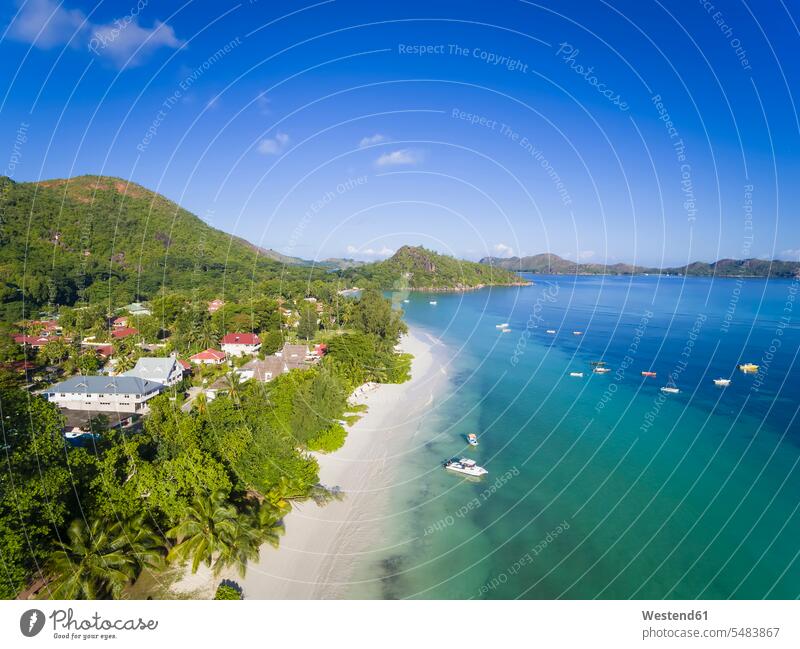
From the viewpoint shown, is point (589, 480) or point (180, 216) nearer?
point (589, 480)

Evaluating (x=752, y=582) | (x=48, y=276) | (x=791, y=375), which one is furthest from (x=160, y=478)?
(x=48, y=276)

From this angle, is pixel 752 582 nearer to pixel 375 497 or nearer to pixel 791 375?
pixel 375 497

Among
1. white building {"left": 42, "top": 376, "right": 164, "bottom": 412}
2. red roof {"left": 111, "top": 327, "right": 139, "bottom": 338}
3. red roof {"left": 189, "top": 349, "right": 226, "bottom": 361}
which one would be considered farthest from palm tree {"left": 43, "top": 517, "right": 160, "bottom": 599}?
red roof {"left": 111, "top": 327, "right": 139, "bottom": 338}

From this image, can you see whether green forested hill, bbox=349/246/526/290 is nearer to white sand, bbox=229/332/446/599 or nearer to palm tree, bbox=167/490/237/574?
white sand, bbox=229/332/446/599

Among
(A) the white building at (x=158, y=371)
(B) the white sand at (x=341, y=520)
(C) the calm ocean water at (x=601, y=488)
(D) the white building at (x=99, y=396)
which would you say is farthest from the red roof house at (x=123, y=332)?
(C) the calm ocean water at (x=601, y=488)

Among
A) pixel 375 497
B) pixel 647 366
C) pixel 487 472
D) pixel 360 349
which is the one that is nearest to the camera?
pixel 375 497
